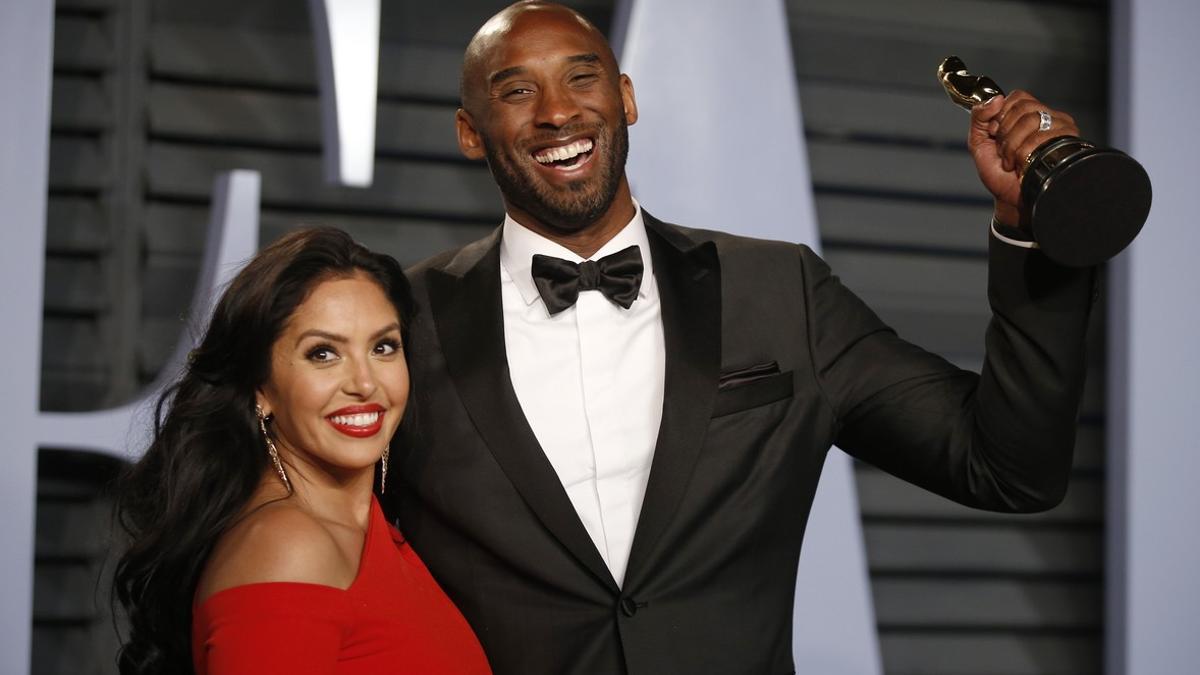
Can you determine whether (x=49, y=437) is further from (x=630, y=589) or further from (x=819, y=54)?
(x=819, y=54)

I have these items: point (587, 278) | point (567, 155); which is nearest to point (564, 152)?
point (567, 155)

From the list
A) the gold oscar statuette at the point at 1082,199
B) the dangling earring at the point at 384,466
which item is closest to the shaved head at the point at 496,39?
the dangling earring at the point at 384,466

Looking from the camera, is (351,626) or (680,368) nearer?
(351,626)

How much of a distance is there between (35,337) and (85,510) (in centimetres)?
49

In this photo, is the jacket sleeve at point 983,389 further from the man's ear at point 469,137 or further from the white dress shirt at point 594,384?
the man's ear at point 469,137

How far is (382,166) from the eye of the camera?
3.20m

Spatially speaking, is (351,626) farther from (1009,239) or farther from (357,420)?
(1009,239)

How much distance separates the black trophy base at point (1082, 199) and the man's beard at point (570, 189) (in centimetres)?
69

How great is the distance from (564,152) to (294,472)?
0.62m

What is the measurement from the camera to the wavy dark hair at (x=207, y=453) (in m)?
1.70

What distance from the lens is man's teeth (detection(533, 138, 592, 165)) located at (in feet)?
6.41

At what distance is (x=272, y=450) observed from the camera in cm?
176

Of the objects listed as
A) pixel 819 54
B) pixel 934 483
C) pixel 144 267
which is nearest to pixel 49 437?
pixel 144 267

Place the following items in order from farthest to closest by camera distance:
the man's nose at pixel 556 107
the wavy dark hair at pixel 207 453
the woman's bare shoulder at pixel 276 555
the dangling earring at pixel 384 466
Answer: the man's nose at pixel 556 107 < the dangling earring at pixel 384 466 < the wavy dark hair at pixel 207 453 < the woman's bare shoulder at pixel 276 555
